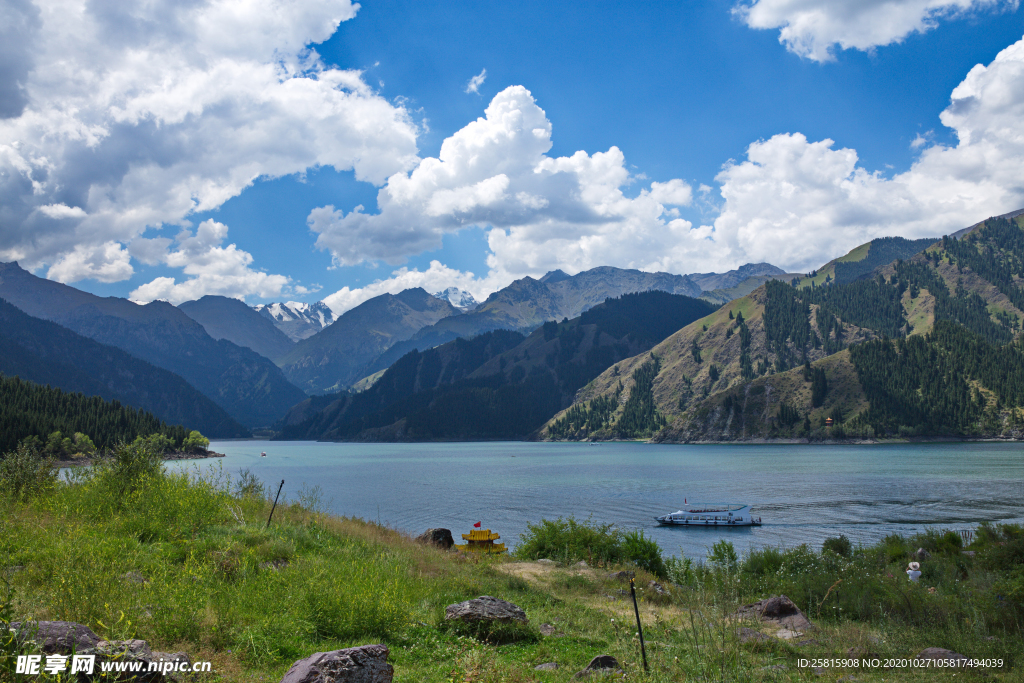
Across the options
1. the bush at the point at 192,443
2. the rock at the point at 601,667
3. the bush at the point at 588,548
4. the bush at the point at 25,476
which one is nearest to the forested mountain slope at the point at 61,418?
the bush at the point at 192,443

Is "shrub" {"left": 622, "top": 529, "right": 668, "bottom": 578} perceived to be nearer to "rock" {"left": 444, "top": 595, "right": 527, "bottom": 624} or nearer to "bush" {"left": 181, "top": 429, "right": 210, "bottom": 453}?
"rock" {"left": 444, "top": 595, "right": 527, "bottom": 624}

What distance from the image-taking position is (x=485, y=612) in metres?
13.1

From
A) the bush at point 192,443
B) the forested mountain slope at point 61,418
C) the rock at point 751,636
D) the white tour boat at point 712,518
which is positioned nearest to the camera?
the rock at point 751,636

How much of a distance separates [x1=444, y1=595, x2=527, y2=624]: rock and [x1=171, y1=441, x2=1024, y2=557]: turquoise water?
81.0 feet

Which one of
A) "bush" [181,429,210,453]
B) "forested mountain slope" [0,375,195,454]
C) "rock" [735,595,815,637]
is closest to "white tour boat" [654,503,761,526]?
"rock" [735,595,815,637]

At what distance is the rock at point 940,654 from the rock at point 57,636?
585 inches

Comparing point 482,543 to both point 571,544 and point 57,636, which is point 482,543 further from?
point 57,636

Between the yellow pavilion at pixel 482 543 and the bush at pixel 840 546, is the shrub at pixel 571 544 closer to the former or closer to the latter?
the yellow pavilion at pixel 482 543

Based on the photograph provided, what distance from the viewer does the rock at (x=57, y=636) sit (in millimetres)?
7160

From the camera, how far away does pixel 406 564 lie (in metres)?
18.2

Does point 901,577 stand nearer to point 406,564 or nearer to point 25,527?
point 406,564

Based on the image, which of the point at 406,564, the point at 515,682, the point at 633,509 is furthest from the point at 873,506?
the point at 515,682

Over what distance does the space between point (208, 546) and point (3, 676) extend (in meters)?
10.0

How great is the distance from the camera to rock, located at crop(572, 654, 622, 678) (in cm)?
995
